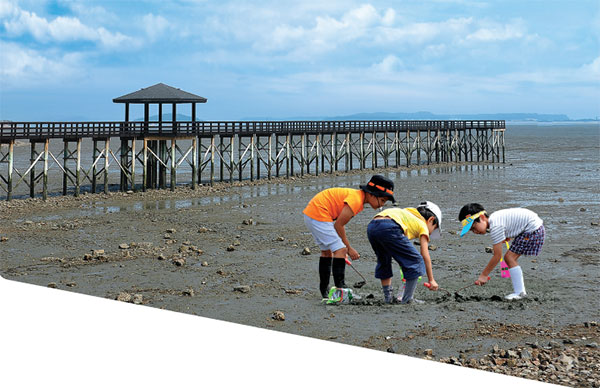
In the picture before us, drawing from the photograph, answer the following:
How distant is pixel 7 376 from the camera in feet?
24.5

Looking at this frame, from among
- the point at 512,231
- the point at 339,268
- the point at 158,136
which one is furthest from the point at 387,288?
the point at 158,136

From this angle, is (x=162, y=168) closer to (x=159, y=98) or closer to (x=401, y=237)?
(x=159, y=98)

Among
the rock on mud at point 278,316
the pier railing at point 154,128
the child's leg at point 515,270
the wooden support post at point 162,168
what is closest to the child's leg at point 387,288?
the child's leg at point 515,270

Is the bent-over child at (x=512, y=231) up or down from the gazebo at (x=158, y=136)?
down

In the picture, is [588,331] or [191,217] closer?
[588,331]

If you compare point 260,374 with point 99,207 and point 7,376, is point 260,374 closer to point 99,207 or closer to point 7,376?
point 7,376

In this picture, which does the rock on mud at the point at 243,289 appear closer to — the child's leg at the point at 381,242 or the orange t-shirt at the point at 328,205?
the orange t-shirt at the point at 328,205

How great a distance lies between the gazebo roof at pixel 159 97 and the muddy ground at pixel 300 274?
5669 millimetres

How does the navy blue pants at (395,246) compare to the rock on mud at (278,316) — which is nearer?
the navy blue pants at (395,246)

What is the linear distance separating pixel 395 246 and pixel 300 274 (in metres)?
4.32

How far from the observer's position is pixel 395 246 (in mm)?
6398

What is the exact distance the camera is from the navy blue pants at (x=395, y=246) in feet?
20.9

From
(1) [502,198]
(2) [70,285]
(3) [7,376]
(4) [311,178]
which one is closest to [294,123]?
(4) [311,178]

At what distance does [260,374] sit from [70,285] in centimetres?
465
